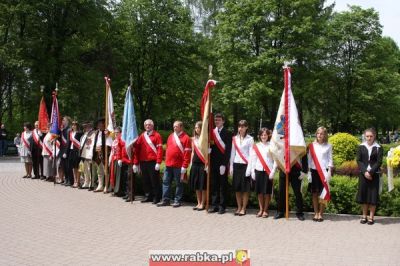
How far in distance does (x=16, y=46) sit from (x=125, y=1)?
34.8 ft

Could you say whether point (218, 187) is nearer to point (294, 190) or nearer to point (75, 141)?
point (294, 190)

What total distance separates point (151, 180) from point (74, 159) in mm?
→ 3743

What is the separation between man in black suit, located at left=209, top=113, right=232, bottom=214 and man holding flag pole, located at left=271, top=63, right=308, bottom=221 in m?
1.10

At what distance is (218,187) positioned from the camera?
10.4 m

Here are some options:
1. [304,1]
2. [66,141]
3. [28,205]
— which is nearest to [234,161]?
[28,205]

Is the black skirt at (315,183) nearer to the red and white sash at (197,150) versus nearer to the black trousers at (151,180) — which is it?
the red and white sash at (197,150)

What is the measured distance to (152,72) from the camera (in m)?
36.6

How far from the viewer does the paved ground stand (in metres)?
6.45

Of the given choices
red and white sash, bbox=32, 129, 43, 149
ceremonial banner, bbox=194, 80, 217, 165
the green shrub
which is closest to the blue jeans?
ceremonial banner, bbox=194, 80, 217, 165

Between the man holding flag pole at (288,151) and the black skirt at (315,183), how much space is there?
0.68 feet

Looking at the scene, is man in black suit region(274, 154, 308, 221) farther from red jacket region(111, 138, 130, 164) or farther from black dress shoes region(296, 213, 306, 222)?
red jacket region(111, 138, 130, 164)

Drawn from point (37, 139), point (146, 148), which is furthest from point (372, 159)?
point (37, 139)

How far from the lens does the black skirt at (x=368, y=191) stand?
8.96 metres

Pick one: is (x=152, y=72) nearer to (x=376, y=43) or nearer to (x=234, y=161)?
(x=376, y=43)
